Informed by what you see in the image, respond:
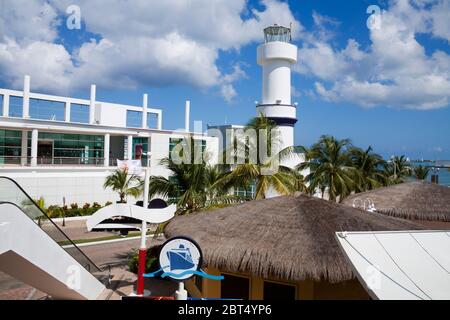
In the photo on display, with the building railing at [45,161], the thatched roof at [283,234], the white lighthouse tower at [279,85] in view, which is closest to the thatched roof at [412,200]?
the thatched roof at [283,234]

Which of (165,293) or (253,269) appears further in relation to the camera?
(165,293)

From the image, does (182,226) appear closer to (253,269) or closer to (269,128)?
(253,269)

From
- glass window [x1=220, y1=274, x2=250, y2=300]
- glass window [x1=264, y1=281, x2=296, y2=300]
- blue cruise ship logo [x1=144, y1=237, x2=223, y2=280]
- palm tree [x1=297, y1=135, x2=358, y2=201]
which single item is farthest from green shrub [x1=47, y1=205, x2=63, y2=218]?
blue cruise ship logo [x1=144, y1=237, x2=223, y2=280]

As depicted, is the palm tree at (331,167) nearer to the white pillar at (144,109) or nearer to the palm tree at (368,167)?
the palm tree at (368,167)

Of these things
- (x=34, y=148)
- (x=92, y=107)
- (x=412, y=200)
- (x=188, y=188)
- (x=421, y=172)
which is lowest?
(x=412, y=200)

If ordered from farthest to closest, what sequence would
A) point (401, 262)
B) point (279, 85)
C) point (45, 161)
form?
point (279, 85) → point (45, 161) → point (401, 262)

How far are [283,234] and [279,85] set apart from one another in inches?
1053

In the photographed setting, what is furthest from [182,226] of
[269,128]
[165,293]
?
[269,128]

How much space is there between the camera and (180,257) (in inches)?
313

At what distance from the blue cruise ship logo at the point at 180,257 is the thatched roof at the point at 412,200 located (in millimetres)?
14745

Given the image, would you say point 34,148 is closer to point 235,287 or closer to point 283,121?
point 283,121

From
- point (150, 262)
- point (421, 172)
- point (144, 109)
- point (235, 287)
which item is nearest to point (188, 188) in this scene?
point (150, 262)

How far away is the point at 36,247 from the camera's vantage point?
9.20 metres
